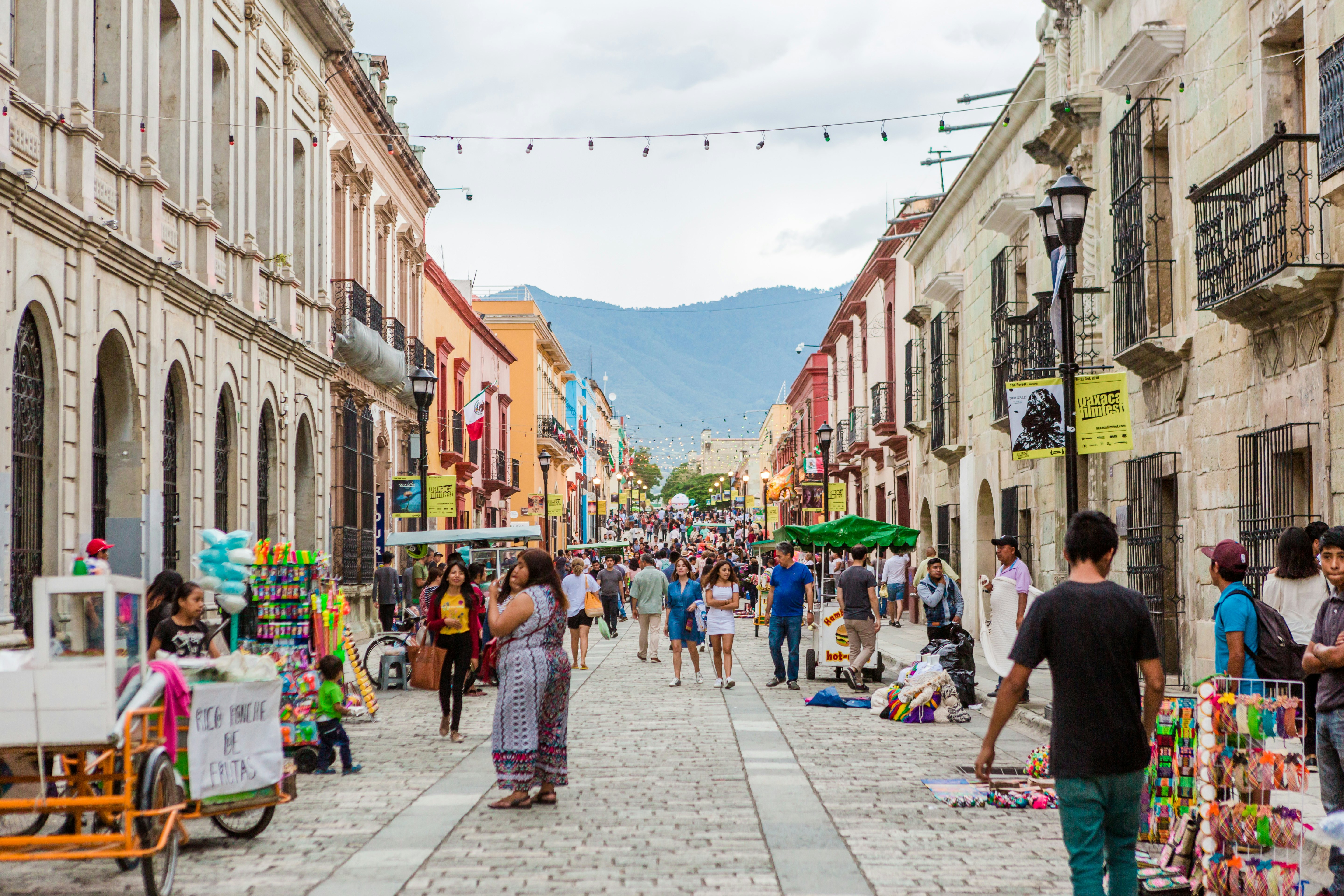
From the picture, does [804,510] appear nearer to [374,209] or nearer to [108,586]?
[374,209]

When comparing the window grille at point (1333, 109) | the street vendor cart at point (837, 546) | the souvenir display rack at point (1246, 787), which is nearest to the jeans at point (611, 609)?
the street vendor cart at point (837, 546)

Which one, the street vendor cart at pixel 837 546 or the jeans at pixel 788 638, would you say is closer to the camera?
the jeans at pixel 788 638

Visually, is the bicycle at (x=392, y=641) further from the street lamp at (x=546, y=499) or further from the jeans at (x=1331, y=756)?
the street lamp at (x=546, y=499)

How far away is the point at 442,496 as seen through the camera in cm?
2369

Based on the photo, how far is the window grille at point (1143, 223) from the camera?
15062mm

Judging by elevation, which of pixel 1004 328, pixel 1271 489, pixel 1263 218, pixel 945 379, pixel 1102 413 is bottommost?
pixel 1271 489

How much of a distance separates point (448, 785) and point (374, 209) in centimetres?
2323

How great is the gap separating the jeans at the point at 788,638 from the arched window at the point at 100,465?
7.74 meters

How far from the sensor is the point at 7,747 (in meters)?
6.47

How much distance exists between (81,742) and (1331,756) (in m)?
5.57

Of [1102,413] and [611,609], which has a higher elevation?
[1102,413]

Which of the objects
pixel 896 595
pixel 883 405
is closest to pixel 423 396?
pixel 896 595

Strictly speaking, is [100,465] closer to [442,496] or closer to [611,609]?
[442,496]

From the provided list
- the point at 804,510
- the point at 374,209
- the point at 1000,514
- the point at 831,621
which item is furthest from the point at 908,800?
the point at 804,510
